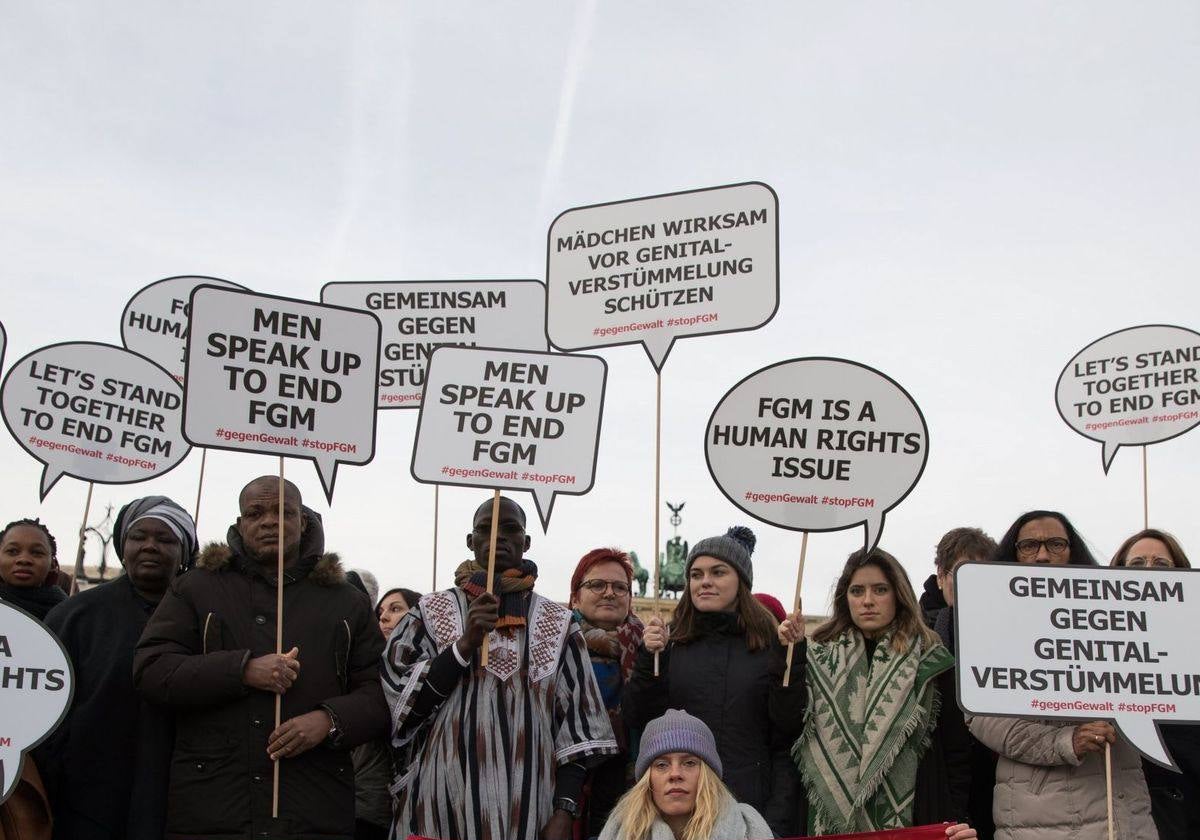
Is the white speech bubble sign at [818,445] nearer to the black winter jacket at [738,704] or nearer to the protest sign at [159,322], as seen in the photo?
the black winter jacket at [738,704]

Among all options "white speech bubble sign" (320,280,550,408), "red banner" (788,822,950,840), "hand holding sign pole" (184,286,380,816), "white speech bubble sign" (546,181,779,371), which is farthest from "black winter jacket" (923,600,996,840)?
"white speech bubble sign" (320,280,550,408)

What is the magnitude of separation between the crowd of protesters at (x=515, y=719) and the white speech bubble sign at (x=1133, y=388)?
291 centimetres

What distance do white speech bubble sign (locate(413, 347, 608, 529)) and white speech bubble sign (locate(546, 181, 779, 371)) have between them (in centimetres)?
80

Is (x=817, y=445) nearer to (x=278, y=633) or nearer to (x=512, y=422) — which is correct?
(x=512, y=422)

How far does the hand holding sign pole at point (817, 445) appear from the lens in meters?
5.69

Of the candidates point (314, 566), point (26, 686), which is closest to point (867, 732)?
point (314, 566)

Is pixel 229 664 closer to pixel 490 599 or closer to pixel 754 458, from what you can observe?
pixel 490 599

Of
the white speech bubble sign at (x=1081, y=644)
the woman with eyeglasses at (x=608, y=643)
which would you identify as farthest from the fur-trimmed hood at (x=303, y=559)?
the white speech bubble sign at (x=1081, y=644)

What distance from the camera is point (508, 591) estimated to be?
217 inches

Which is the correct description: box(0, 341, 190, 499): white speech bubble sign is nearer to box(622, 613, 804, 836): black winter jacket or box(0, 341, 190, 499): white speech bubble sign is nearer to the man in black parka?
the man in black parka

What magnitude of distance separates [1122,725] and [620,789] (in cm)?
210

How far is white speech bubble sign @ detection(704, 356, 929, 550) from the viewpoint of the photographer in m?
5.69

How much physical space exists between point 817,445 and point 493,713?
1788 millimetres

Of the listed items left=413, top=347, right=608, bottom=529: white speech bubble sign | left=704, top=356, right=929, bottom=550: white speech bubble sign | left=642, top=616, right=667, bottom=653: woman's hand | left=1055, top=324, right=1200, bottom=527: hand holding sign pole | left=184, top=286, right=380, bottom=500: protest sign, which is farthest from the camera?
left=1055, top=324, right=1200, bottom=527: hand holding sign pole
